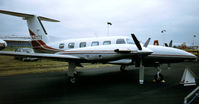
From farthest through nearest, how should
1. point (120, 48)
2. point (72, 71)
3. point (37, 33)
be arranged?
1. point (37, 33)
2. point (72, 71)
3. point (120, 48)

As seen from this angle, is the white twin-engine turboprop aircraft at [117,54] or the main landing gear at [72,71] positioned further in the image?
the main landing gear at [72,71]

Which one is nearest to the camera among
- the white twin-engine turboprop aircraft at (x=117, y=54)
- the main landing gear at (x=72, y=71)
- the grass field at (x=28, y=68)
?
the white twin-engine turboprop aircraft at (x=117, y=54)

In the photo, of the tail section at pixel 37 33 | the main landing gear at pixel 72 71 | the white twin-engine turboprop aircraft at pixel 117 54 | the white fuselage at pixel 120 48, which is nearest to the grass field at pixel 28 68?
the tail section at pixel 37 33

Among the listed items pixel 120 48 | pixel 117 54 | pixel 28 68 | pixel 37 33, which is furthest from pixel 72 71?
pixel 28 68

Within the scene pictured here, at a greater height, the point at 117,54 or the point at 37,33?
the point at 37,33

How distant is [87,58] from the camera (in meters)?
7.61

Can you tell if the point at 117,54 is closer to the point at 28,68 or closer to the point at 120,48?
the point at 120,48

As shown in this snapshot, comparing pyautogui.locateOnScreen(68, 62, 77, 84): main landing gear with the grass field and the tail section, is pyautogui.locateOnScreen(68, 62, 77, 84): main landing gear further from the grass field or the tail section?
the grass field

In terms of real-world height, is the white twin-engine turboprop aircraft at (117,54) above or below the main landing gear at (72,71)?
above

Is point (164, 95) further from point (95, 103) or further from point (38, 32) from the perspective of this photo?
point (38, 32)

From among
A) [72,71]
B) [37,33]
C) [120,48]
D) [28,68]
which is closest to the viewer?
[120,48]

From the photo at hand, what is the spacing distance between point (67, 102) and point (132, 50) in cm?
399

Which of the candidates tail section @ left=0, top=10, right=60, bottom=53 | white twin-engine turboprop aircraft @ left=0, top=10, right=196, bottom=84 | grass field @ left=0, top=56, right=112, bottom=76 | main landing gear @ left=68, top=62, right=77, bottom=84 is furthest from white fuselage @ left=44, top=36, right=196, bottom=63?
grass field @ left=0, top=56, right=112, bottom=76

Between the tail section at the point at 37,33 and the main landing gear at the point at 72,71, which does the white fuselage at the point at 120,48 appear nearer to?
the main landing gear at the point at 72,71
